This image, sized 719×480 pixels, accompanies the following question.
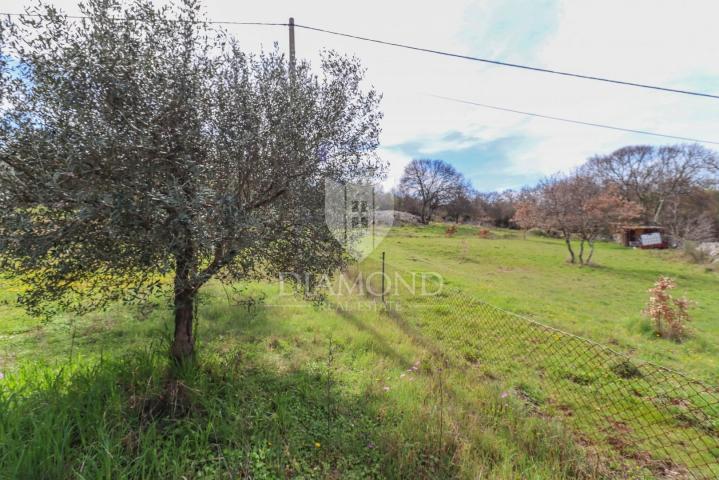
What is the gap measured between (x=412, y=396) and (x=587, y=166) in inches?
2148

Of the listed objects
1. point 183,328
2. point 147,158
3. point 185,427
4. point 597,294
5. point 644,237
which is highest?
point 147,158

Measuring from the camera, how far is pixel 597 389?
4070 mm

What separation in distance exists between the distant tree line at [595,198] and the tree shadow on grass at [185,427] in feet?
34.1

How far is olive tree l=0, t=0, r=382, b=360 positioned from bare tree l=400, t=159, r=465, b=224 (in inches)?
2082

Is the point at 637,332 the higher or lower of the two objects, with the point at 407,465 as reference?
lower

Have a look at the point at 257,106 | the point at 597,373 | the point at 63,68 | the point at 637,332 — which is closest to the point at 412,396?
the point at 597,373

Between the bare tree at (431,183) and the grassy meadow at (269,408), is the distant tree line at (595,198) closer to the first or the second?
the bare tree at (431,183)

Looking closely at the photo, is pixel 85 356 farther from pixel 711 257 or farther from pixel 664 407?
pixel 711 257

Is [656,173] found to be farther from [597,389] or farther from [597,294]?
[597,389]

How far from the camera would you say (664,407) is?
3.72m

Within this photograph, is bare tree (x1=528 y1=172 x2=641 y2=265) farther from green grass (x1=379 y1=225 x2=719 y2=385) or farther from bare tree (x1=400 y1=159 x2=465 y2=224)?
bare tree (x1=400 y1=159 x2=465 y2=224)

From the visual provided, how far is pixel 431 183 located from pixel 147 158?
55.5 metres

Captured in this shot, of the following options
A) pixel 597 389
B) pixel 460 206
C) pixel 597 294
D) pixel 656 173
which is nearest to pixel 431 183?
pixel 460 206

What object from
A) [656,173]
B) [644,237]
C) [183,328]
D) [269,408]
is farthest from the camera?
[656,173]
